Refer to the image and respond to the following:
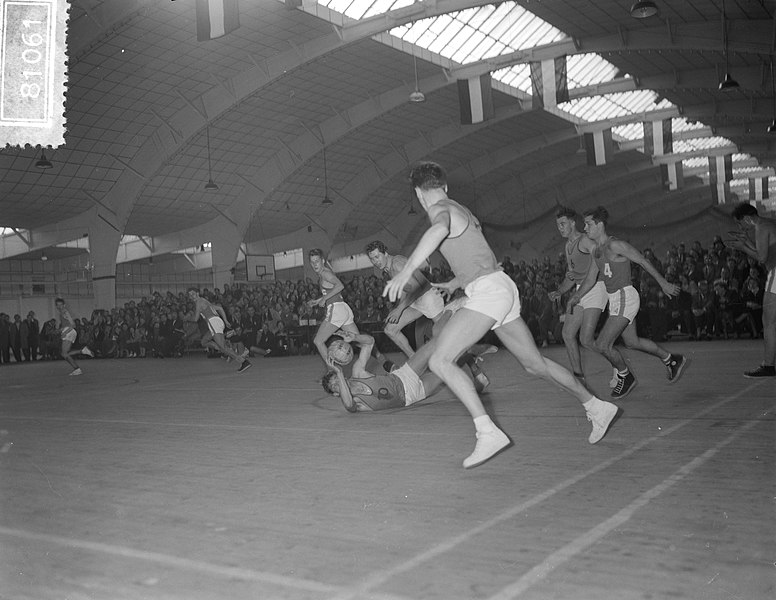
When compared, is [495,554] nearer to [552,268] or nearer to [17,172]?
[552,268]

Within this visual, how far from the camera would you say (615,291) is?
821cm

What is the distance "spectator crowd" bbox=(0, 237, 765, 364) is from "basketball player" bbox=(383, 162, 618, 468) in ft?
37.1

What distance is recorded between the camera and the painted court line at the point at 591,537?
111 inches

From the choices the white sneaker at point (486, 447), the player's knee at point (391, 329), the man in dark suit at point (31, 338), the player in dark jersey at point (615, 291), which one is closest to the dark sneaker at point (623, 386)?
the player in dark jersey at point (615, 291)

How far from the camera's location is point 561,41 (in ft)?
A: 91.2

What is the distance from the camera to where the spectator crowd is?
727 inches

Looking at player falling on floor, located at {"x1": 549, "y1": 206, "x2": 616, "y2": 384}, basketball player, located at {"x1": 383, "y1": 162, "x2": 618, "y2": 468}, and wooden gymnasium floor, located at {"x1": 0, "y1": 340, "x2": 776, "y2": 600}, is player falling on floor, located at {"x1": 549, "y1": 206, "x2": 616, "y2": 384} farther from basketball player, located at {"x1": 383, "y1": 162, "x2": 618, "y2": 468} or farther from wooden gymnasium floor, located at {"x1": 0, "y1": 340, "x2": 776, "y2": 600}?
basketball player, located at {"x1": 383, "y1": 162, "x2": 618, "y2": 468}

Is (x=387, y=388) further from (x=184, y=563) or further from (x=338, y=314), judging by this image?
(x=184, y=563)

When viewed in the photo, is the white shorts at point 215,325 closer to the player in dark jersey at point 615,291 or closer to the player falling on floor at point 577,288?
the player falling on floor at point 577,288

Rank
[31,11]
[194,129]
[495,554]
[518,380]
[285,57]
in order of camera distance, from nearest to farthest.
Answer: [495,554], [31,11], [518,380], [285,57], [194,129]

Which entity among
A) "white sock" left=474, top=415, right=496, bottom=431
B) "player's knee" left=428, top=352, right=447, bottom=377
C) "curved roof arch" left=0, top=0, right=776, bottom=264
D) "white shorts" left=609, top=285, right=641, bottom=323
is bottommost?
"white sock" left=474, top=415, right=496, bottom=431

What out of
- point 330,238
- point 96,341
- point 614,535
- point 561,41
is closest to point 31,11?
point 614,535

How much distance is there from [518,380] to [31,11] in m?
7.55

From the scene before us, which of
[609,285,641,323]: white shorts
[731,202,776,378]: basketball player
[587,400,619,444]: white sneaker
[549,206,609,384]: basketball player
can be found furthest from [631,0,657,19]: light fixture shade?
[587,400,619,444]: white sneaker
